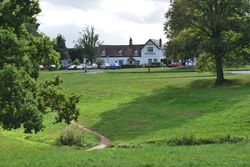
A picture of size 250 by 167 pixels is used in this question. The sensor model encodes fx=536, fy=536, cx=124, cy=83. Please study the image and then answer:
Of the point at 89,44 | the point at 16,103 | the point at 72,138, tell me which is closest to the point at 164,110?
the point at 72,138

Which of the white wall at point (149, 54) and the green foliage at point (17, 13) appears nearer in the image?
the green foliage at point (17, 13)

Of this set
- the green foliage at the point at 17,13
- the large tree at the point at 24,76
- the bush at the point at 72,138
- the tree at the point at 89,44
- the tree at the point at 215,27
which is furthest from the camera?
the tree at the point at 89,44

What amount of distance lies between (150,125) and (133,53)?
119 meters

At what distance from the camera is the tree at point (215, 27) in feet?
175

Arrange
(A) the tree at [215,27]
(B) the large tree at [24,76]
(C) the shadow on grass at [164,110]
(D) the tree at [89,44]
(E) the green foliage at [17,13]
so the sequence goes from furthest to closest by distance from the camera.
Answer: (D) the tree at [89,44], (A) the tree at [215,27], (C) the shadow on grass at [164,110], (E) the green foliage at [17,13], (B) the large tree at [24,76]

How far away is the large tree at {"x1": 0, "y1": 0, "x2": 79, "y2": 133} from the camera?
1558 cm

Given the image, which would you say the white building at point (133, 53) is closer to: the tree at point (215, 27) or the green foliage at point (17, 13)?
the tree at point (215, 27)

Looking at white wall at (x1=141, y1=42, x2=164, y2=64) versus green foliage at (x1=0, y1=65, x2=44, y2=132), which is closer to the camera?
green foliage at (x1=0, y1=65, x2=44, y2=132)

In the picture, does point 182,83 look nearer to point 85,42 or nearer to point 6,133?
point 6,133

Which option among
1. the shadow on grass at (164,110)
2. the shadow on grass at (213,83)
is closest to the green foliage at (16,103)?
the shadow on grass at (164,110)

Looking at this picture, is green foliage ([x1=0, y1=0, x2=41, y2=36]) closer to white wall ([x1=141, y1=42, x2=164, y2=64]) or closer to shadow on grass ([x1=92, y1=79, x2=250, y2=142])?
shadow on grass ([x1=92, y1=79, x2=250, y2=142])

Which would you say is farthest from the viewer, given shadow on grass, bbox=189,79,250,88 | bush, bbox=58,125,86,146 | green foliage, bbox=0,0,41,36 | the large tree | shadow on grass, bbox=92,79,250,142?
shadow on grass, bbox=189,79,250,88

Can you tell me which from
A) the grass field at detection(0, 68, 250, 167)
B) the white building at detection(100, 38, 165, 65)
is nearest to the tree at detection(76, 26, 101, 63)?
the white building at detection(100, 38, 165, 65)

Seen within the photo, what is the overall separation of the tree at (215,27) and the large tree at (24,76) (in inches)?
1333
